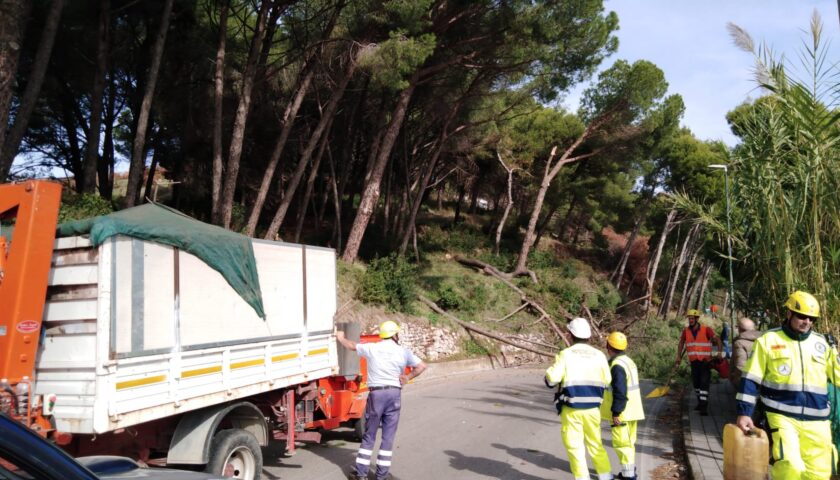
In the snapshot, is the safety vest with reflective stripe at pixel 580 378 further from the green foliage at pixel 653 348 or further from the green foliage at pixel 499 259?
the green foliage at pixel 499 259

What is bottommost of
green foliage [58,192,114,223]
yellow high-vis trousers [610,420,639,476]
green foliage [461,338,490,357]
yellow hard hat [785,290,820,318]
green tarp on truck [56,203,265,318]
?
green foliage [461,338,490,357]

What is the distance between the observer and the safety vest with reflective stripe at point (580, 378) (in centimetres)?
570

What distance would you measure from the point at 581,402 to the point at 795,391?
5.72 feet

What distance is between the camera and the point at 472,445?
28.3 ft

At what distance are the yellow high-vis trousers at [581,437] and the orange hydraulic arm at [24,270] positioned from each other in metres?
4.43

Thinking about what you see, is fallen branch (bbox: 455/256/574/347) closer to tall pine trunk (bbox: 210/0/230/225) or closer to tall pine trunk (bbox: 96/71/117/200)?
tall pine trunk (bbox: 210/0/230/225)

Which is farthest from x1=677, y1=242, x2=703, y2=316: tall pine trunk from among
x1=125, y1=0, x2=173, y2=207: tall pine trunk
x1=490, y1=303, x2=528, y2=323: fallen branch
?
x1=125, y1=0, x2=173, y2=207: tall pine trunk

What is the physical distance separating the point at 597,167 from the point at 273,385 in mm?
29818

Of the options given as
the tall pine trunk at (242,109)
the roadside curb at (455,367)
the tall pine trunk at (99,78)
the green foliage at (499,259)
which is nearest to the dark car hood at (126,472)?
the roadside curb at (455,367)

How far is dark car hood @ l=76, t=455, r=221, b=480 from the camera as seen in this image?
2.99 meters

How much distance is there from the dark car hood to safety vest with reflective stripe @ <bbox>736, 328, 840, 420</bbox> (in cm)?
385

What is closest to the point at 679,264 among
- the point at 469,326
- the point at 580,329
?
the point at 469,326

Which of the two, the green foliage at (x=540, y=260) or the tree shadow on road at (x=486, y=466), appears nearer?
the tree shadow on road at (x=486, y=466)

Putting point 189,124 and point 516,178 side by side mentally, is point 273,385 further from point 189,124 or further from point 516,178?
point 516,178
